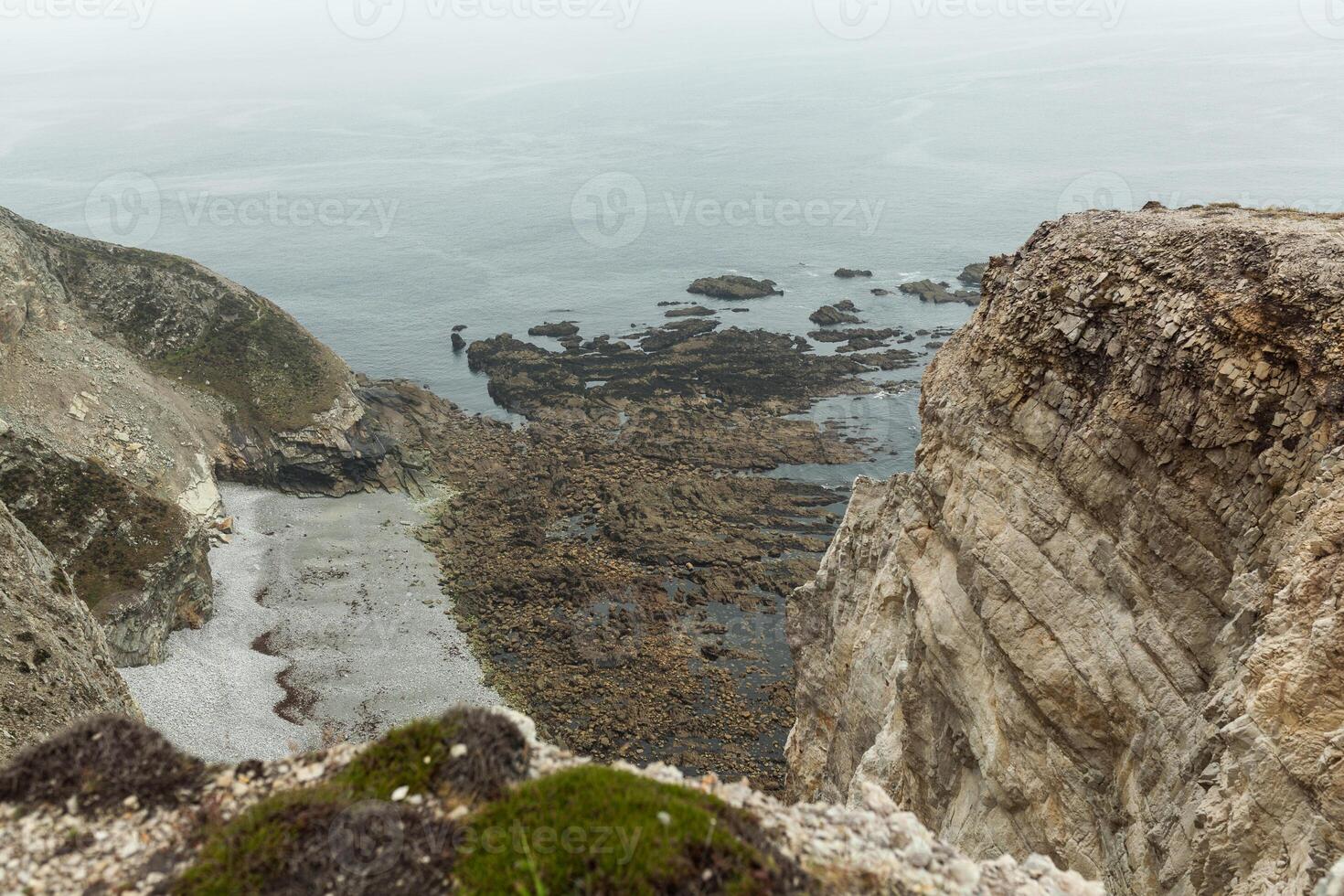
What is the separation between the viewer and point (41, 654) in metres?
27.3

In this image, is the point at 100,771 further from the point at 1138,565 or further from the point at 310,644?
the point at 310,644

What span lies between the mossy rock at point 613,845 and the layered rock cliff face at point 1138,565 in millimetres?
8538

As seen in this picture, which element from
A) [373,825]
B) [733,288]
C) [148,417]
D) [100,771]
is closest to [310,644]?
[148,417]

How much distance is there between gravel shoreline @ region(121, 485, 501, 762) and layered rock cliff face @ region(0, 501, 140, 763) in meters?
7.17

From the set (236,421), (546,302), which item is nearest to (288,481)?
(236,421)

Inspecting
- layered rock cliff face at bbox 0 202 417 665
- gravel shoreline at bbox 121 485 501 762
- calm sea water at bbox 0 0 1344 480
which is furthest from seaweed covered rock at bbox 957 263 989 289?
gravel shoreline at bbox 121 485 501 762

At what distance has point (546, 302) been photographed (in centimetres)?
11288

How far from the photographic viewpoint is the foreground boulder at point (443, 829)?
9734mm

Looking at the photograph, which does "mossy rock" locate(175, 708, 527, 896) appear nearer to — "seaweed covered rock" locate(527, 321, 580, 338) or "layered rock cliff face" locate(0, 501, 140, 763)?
"layered rock cliff face" locate(0, 501, 140, 763)

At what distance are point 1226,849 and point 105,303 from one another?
7922 cm

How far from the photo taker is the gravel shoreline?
133 feet

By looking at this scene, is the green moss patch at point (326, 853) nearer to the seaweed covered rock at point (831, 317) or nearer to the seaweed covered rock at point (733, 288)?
the seaweed covered rock at point (831, 317)

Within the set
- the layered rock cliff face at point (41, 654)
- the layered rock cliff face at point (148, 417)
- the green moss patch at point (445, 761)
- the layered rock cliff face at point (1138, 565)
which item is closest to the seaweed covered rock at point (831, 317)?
the layered rock cliff face at point (148, 417)

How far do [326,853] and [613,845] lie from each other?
3235mm
